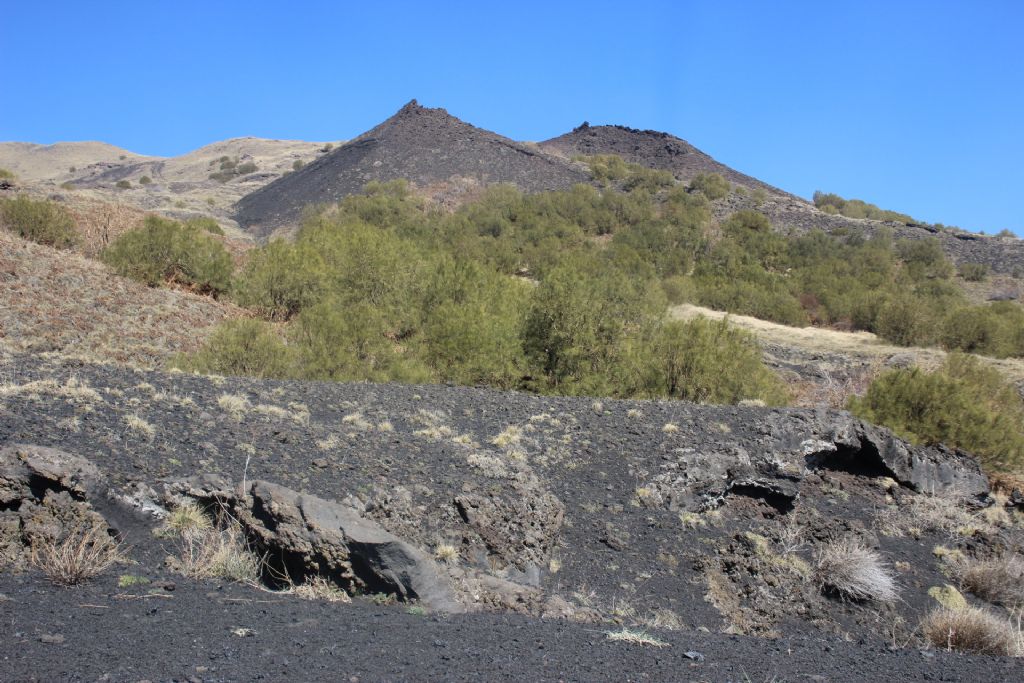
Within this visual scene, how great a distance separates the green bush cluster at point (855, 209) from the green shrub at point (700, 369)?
6547 centimetres

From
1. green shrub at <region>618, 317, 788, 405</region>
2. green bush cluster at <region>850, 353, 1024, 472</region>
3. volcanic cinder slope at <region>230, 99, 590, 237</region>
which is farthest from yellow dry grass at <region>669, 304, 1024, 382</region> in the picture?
volcanic cinder slope at <region>230, 99, 590, 237</region>

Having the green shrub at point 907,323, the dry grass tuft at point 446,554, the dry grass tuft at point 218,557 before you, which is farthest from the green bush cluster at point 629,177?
the dry grass tuft at point 218,557

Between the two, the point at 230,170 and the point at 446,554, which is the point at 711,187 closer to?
the point at 230,170

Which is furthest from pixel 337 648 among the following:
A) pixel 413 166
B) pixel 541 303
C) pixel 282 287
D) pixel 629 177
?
pixel 629 177

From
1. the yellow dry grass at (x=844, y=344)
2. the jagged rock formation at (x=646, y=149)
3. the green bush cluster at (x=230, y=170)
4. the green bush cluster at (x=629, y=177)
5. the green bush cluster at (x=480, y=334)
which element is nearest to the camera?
the green bush cluster at (x=480, y=334)

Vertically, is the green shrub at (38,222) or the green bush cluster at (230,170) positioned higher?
the green bush cluster at (230,170)

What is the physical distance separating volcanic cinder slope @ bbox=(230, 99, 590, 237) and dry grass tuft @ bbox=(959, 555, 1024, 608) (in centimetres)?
5710

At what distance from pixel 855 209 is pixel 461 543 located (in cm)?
8631

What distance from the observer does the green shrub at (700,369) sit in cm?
1936

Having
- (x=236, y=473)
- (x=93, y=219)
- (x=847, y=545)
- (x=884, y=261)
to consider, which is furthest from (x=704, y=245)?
(x=236, y=473)

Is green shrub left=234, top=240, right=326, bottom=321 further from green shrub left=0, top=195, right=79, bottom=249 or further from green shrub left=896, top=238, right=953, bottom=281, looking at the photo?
green shrub left=896, top=238, right=953, bottom=281

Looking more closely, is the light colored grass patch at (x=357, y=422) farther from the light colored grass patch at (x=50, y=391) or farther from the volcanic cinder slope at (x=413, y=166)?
the volcanic cinder slope at (x=413, y=166)

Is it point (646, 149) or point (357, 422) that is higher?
point (646, 149)

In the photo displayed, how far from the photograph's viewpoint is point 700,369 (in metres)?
19.4
